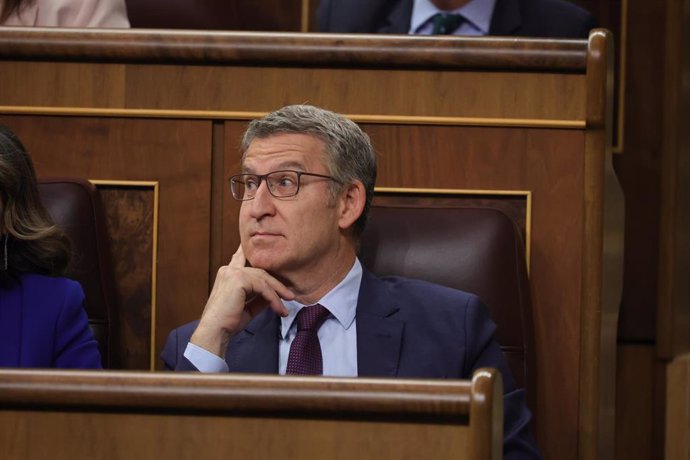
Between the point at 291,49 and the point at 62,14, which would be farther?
the point at 62,14

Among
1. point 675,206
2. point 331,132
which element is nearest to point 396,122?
point 331,132

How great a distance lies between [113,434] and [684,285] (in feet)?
2.57

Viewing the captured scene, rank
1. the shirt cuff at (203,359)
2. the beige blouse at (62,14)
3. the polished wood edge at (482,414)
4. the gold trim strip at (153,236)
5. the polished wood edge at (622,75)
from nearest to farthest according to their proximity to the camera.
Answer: the polished wood edge at (482,414) → the shirt cuff at (203,359) → the gold trim strip at (153,236) → the beige blouse at (62,14) → the polished wood edge at (622,75)

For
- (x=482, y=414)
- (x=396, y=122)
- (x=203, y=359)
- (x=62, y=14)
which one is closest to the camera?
(x=482, y=414)

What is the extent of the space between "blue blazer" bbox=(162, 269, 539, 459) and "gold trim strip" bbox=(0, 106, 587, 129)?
0.13 m

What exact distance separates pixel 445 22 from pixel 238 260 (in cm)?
35

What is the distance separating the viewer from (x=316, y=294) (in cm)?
92

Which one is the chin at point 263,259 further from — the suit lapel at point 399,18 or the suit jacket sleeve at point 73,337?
the suit lapel at point 399,18

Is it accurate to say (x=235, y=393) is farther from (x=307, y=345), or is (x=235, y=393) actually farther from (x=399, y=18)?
(x=399, y=18)

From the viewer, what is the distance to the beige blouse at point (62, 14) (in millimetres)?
1135

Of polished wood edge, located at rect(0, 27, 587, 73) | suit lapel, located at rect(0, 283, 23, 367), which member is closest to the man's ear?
polished wood edge, located at rect(0, 27, 587, 73)

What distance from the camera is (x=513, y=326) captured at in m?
0.92

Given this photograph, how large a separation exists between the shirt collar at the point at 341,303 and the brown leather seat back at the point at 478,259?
37 mm

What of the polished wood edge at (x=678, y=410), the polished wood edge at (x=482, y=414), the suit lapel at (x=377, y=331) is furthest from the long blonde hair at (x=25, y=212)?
the polished wood edge at (x=678, y=410)
